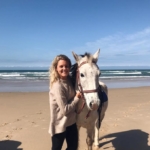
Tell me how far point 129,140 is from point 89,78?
307 centimetres

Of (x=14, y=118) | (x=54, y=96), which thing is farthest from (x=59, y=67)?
(x=14, y=118)

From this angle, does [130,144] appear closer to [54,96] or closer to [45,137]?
[45,137]

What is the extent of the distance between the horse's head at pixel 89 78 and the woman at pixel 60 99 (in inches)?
5.7

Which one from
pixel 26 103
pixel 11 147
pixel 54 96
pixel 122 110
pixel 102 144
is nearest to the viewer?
pixel 54 96

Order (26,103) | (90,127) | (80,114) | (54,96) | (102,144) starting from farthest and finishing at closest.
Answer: (26,103)
(102,144)
(90,127)
(80,114)
(54,96)

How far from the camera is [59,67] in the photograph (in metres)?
A: 2.90

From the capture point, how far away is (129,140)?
5191 millimetres

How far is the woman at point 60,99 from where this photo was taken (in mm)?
2777

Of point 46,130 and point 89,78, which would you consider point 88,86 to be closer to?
point 89,78

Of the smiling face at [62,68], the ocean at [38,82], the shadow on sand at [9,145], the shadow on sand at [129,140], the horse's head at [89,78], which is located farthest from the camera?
the ocean at [38,82]

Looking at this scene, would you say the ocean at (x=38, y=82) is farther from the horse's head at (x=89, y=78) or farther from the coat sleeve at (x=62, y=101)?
the coat sleeve at (x=62, y=101)

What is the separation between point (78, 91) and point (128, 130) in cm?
354

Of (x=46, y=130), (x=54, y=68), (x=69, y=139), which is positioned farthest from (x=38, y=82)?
(x=54, y=68)

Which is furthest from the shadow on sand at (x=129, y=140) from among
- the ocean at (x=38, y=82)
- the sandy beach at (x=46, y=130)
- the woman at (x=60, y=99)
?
the ocean at (x=38, y=82)
